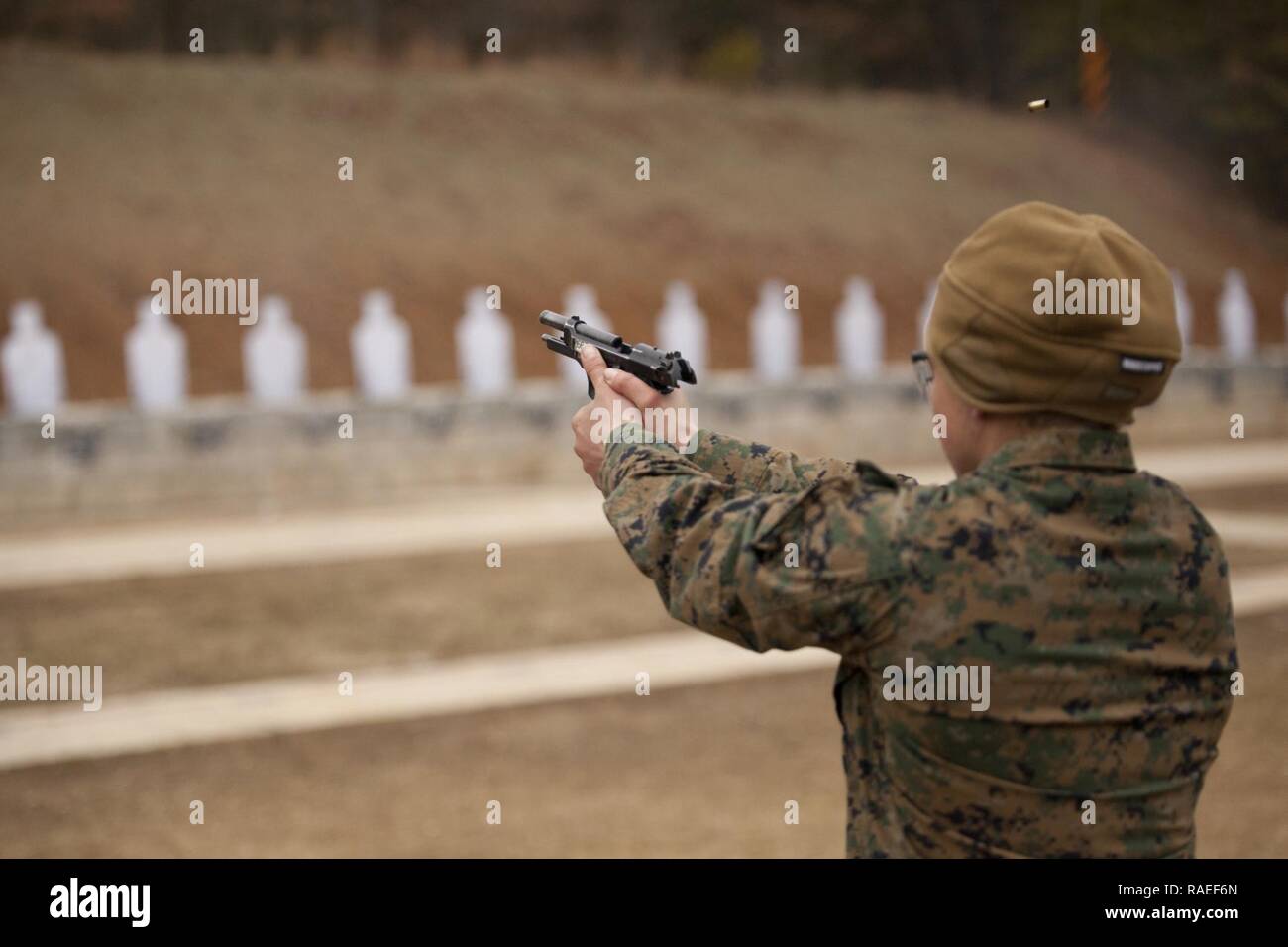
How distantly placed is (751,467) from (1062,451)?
1.89 ft

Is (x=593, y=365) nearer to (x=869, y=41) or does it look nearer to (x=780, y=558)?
(x=780, y=558)

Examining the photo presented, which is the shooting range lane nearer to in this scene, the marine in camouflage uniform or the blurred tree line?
the marine in camouflage uniform

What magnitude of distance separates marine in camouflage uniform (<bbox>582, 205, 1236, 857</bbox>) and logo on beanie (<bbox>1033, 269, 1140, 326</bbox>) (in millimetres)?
18

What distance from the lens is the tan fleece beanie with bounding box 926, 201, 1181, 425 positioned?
165cm

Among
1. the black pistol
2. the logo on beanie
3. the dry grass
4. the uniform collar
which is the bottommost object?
the uniform collar

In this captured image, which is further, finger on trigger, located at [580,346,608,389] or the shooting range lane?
the shooting range lane

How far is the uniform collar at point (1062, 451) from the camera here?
1675 mm

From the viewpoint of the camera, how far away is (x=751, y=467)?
216cm

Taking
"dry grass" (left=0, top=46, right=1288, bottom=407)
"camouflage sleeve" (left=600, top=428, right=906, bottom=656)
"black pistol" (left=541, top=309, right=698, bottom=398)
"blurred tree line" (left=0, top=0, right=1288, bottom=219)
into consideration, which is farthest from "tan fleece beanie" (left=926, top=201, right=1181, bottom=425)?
"blurred tree line" (left=0, top=0, right=1288, bottom=219)

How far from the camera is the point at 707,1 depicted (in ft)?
118

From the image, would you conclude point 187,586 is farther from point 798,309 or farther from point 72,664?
point 798,309

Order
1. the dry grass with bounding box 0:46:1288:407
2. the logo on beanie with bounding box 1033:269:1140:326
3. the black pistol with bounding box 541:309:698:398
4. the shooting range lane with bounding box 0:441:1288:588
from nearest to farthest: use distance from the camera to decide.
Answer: the logo on beanie with bounding box 1033:269:1140:326 → the black pistol with bounding box 541:309:698:398 → the shooting range lane with bounding box 0:441:1288:588 → the dry grass with bounding box 0:46:1288:407

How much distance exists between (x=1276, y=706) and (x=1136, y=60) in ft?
100
